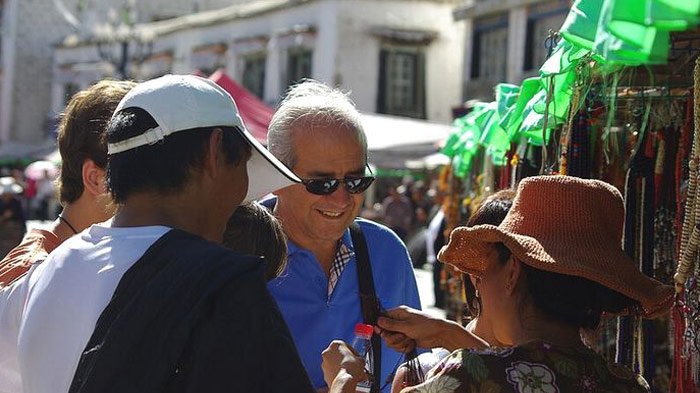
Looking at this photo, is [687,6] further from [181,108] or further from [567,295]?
[181,108]

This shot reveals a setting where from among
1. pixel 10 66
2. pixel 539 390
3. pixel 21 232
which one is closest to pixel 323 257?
pixel 539 390

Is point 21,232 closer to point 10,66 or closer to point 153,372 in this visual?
point 153,372

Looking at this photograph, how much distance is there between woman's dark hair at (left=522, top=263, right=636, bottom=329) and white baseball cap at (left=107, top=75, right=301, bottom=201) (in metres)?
0.60

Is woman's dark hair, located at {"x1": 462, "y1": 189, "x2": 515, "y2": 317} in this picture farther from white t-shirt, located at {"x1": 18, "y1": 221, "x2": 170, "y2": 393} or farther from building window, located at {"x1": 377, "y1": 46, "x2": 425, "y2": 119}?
building window, located at {"x1": 377, "y1": 46, "x2": 425, "y2": 119}

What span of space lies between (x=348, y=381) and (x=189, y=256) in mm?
536

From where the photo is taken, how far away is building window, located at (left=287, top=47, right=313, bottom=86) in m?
26.3

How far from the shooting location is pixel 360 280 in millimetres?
3268

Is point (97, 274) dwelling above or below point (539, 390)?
above

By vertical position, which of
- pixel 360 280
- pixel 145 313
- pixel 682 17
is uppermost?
pixel 682 17

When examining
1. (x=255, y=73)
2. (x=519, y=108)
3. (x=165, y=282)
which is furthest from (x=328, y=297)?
(x=255, y=73)

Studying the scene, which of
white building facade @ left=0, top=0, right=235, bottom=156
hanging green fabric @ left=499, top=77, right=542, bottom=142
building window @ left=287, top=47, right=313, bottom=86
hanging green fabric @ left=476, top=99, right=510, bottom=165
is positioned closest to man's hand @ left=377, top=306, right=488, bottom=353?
hanging green fabric @ left=499, top=77, right=542, bottom=142

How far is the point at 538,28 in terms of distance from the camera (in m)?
20.1

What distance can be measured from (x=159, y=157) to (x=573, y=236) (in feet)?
2.97

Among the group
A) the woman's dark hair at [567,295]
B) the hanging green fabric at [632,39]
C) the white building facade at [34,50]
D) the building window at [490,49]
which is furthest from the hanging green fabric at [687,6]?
the white building facade at [34,50]
